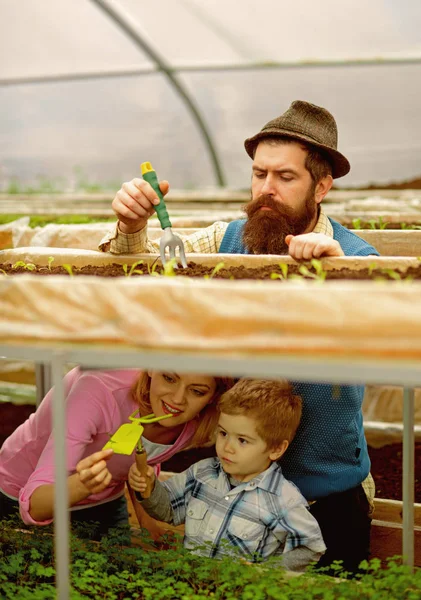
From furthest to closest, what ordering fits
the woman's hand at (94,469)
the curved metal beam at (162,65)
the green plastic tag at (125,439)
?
1. the curved metal beam at (162,65)
2. the green plastic tag at (125,439)
3. the woman's hand at (94,469)

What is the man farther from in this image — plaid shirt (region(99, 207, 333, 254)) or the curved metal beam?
the curved metal beam

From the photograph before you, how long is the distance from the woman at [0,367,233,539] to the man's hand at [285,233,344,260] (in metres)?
0.57

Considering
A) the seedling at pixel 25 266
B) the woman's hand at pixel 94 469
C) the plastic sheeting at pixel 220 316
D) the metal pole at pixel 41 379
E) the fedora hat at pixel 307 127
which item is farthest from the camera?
the metal pole at pixel 41 379

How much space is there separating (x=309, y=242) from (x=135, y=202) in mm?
609

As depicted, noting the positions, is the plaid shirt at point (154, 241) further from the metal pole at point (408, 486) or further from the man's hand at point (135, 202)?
the metal pole at point (408, 486)

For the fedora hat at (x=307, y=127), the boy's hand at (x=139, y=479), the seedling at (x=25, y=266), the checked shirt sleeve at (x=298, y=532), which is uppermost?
the fedora hat at (x=307, y=127)

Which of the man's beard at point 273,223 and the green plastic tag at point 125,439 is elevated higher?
the man's beard at point 273,223

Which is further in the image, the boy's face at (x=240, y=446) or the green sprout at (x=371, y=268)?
the boy's face at (x=240, y=446)

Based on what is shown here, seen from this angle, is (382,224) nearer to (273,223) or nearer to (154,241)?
(273,223)

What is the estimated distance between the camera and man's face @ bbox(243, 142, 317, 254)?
2992mm

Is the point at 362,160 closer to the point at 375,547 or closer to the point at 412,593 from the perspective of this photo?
the point at 375,547

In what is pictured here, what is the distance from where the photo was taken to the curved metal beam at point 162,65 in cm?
738

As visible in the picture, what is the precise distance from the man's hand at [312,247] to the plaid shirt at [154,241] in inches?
24.1

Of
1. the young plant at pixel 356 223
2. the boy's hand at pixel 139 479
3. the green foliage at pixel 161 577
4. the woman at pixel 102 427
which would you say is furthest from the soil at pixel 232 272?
the young plant at pixel 356 223
